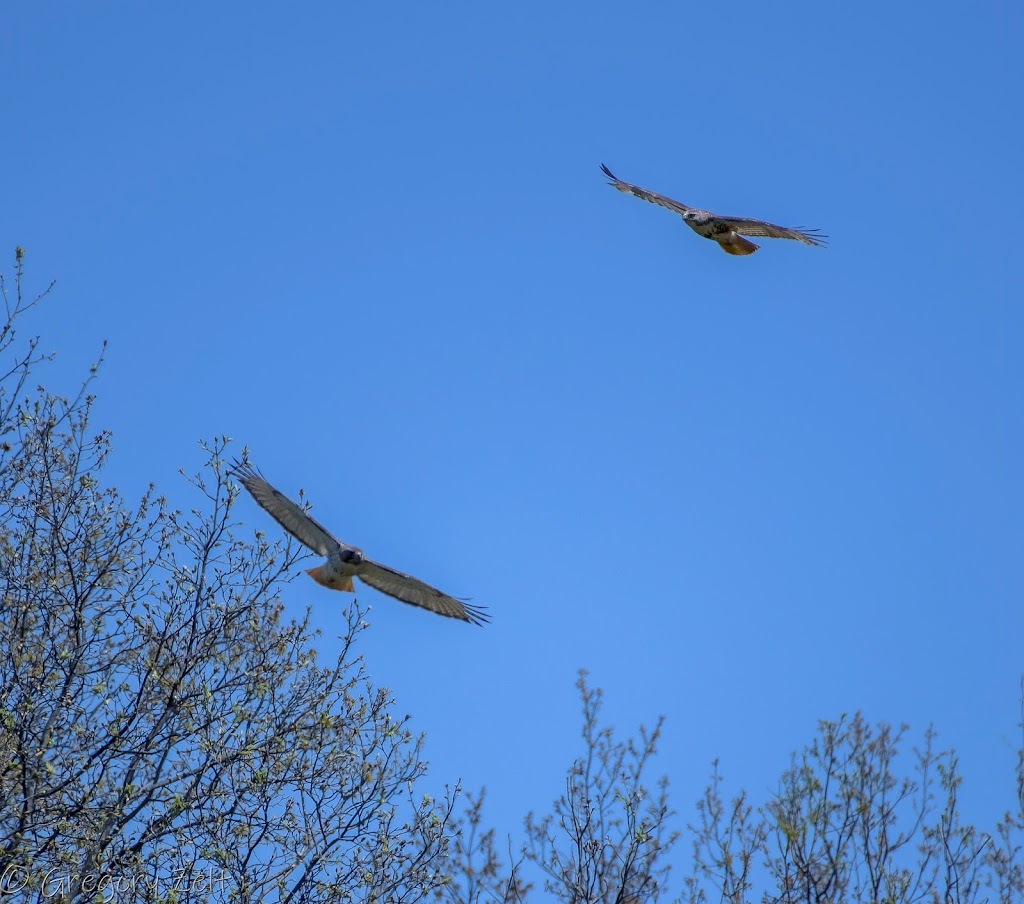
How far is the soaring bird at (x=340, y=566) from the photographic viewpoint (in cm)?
1497

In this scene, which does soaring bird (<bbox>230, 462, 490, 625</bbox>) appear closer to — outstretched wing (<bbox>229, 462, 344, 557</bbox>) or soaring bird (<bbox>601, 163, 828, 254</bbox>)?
outstretched wing (<bbox>229, 462, 344, 557</bbox>)

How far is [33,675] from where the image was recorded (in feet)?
32.7

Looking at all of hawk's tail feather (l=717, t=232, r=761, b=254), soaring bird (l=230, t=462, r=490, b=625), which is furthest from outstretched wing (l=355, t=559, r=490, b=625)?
hawk's tail feather (l=717, t=232, r=761, b=254)

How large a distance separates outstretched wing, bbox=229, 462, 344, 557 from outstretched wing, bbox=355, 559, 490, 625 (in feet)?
1.94

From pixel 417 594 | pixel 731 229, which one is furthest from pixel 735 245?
pixel 417 594

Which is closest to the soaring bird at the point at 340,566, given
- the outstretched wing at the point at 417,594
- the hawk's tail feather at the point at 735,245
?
the outstretched wing at the point at 417,594

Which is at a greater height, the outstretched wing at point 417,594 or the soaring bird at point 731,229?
the soaring bird at point 731,229

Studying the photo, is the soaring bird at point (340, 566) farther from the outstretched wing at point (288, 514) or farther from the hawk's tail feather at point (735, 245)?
the hawk's tail feather at point (735, 245)

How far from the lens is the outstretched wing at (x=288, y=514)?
49.4 feet

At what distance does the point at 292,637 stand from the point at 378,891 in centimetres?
220

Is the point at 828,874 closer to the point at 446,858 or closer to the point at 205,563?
the point at 446,858

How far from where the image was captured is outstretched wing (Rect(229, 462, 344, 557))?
593 inches

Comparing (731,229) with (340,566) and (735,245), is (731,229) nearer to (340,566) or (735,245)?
(735,245)

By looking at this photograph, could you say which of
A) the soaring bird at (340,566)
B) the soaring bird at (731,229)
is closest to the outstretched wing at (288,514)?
the soaring bird at (340,566)
